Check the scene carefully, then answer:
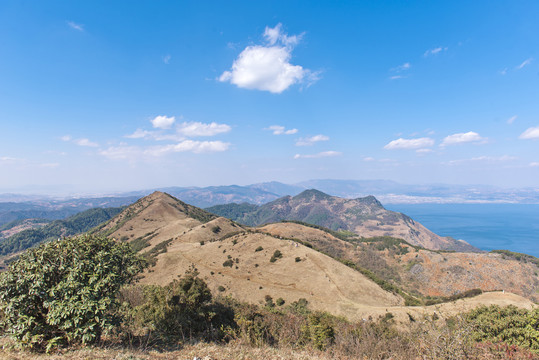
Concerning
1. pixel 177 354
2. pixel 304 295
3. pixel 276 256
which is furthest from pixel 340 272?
A: pixel 177 354

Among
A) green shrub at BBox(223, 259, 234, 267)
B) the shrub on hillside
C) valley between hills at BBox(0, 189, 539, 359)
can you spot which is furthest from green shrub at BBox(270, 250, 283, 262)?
the shrub on hillside

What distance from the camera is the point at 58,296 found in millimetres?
11375

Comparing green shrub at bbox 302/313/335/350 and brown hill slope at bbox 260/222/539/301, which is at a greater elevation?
green shrub at bbox 302/313/335/350

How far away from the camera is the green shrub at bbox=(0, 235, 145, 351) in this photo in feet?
35.2

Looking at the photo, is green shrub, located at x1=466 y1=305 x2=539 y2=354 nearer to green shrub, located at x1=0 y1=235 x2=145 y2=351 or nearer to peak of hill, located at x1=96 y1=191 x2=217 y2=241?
green shrub, located at x1=0 y1=235 x2=145 y2=351

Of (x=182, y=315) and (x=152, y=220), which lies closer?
(x=182, y=315)

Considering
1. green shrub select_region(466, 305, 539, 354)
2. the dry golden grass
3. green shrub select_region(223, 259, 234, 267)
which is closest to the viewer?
the dry golden grass

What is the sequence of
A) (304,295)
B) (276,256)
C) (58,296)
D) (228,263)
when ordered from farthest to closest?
(276,256) → (228,263) → (304,295) → (58,296)

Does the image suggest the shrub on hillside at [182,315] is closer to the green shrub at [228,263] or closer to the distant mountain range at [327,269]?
the distant mountain range at [327,269]

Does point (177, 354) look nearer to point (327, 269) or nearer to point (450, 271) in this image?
point (327, 269)

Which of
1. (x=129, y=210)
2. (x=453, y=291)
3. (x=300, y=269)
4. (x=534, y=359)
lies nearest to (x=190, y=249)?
(x=300, y=269)

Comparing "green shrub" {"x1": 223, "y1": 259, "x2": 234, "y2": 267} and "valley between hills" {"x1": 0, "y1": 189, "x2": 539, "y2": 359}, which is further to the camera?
"green shrub" {"x1": 223, "y1": 259, "x2": 234, "y2": 267}

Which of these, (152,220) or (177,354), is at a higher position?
(177,354)

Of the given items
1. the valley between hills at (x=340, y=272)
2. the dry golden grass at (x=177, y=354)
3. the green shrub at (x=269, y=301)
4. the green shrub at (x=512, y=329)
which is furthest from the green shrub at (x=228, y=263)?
the dry golden grass at (x=177, y=354)
